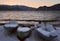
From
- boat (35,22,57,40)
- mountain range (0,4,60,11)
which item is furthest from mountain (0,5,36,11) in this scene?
boat (35,22,57,40)

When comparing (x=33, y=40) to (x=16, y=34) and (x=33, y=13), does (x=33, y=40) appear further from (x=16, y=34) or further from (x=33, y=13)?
(x=33, y=13)

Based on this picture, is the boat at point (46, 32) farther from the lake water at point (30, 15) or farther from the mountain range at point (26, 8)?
the mountain range at point (26, 8)

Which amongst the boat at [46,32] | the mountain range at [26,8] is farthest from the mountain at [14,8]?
the boat at [46,32]

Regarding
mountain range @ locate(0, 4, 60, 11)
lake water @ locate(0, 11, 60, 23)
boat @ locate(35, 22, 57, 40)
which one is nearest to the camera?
boat @ locate(35, 22, 57, 40)

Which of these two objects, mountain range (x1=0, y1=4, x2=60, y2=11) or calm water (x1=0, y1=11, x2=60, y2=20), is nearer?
calm water (x1=0, y1=11, x2=60, y2=20)

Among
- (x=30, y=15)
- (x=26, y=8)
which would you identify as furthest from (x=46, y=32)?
(x=26, y=8)

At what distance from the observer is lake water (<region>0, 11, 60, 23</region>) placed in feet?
2.98

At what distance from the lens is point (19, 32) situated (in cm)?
68

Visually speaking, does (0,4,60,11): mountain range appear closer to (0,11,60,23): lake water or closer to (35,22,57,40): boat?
(0,11,60,23): lake water

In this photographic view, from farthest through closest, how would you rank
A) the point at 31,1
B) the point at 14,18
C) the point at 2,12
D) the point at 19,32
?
the point at 31,1 < the point at 2,12 < the point at 14,18 < the point at 19,32

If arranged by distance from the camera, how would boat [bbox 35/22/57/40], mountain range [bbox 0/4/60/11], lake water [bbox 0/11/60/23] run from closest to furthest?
boat [bbox 35/22/57/40], lake water [bbox 0/11/60/23], mountain range [bbox 0/4/60/11]

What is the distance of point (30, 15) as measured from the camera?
3.12 feet

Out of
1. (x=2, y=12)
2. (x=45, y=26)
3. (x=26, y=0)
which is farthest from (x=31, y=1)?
(x=45, y=26)

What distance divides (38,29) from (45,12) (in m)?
0.30
